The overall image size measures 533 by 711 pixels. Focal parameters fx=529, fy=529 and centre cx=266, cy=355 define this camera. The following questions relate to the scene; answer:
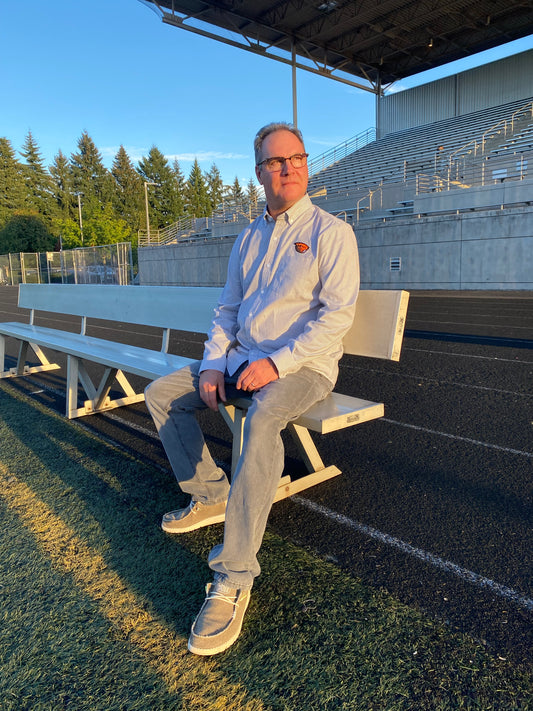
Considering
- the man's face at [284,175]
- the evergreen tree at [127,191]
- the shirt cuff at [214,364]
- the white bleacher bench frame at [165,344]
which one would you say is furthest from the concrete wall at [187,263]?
the evergreen tree at [127,191]

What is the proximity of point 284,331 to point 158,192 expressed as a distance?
269 ft

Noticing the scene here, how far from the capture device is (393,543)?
2.60 meters

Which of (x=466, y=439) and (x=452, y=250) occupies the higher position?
(x=452, y=250)

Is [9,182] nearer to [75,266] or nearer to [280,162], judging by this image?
[75,266]

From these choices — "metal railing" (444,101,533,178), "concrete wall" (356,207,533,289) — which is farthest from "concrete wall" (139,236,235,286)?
"metal railing" (444,101,533,178)

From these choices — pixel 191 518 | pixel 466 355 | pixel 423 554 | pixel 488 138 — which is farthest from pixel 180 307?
pixel 488 138

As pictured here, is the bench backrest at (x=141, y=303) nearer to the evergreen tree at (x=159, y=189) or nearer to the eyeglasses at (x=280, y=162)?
the eyeglasses at (x=280, y=162)

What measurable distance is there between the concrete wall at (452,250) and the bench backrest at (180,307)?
15476mm

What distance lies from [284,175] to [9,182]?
74.2m

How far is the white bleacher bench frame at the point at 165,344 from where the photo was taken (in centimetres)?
283

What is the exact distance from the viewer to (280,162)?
8.86 ft

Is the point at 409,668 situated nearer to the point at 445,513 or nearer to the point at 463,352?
the point at 445,513

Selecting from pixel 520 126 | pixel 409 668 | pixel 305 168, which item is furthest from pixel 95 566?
pixel 520 126

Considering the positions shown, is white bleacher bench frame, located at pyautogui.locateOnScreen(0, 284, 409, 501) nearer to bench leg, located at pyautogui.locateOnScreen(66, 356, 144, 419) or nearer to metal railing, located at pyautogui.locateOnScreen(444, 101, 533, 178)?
bench leg, located at pyautogui.locateOnScreen(66, 356, 144, 419)
